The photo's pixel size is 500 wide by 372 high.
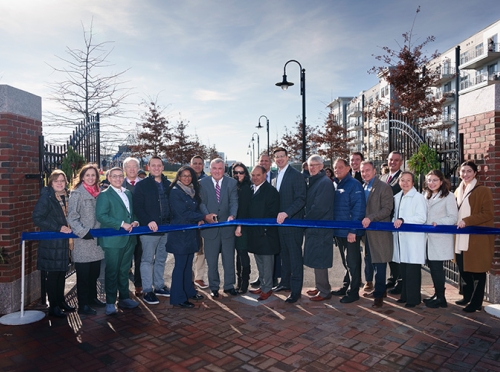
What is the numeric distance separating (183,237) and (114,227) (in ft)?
3.24

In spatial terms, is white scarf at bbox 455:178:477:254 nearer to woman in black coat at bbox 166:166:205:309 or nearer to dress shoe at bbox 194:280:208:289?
woman in black coat at bbox 166:166:205:309

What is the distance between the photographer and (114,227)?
5.55m

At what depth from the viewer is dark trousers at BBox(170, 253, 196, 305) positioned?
5.83m

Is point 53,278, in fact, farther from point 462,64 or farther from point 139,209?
point 462,64

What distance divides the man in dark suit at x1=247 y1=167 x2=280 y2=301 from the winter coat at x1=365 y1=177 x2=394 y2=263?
144 cm

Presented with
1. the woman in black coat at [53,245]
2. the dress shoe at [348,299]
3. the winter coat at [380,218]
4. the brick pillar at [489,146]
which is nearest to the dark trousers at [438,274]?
the winter coat at [380,218]

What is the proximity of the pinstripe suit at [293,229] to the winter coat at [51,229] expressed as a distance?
3212mm

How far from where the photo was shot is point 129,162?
653cm

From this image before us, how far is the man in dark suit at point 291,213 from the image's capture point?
6.10 m

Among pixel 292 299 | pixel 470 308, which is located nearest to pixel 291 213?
pixel 292 299

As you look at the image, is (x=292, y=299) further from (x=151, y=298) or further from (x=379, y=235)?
(x=151, y=298)

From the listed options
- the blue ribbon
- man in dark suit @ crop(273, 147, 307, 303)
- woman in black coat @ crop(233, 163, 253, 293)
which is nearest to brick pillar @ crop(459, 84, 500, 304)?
the blue ribbon

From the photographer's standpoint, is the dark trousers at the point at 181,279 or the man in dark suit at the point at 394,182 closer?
the dark trousers at the point at 181,279

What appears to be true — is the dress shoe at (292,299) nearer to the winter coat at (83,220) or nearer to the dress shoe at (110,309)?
the dress shoe at (110,309)
